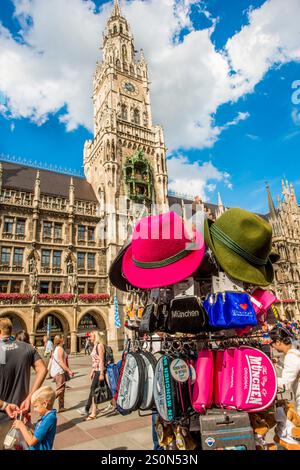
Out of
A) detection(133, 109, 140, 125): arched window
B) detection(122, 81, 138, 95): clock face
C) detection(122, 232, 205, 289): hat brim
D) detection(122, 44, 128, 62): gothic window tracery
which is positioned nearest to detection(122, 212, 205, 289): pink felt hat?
detection(122, 232, 205, 289): hat brim

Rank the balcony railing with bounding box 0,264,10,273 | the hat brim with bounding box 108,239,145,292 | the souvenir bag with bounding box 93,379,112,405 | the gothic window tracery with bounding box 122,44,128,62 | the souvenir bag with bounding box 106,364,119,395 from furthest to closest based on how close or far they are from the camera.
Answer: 1. the gothic window tracery with bounding box 122,44,128,62
2. the balcony railing with bounding box 0,264,10,273
3. the souvenir bag with bounding box 93,379,112,405
4. the souvenir bag with bounding box 106,364,119,395
5. the hat brim with bounding box 108,239,145,292

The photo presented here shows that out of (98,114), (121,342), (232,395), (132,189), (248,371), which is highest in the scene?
(98,114)

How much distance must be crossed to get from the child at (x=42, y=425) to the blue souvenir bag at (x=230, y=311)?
187 centimetres

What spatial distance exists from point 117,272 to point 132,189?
26.5 metres

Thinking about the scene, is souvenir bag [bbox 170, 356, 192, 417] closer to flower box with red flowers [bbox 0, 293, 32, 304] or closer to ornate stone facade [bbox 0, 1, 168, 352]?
ornate stone facade [bbox 0, 1, 168, 352]

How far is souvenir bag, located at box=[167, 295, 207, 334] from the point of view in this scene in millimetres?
2961

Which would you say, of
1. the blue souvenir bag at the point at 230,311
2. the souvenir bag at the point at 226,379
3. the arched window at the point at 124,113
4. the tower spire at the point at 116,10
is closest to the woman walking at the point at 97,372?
the souvenir bag at the point at 226,379

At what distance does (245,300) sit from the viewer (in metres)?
2.97

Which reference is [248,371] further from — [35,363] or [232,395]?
[35,363]

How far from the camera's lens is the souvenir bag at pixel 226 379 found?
8.95ft

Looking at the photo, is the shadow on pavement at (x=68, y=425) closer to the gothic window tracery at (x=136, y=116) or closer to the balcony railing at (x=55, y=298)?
the balcony railing at (x=55, y=298)

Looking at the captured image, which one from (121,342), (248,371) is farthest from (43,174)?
(248,371)

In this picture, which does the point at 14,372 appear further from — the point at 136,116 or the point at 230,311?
the point at 136,116

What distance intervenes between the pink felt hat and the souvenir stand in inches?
0.4
